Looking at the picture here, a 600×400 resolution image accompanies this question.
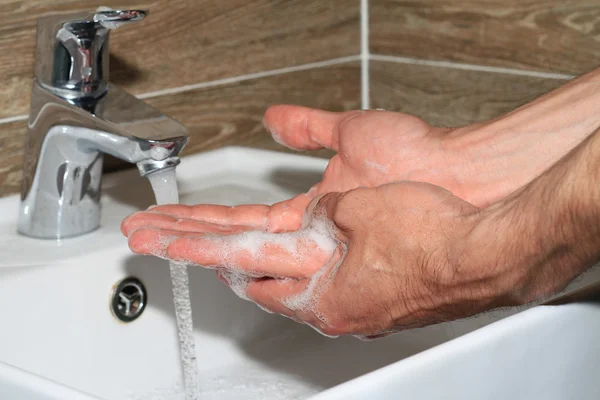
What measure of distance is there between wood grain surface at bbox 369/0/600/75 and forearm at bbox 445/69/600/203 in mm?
256

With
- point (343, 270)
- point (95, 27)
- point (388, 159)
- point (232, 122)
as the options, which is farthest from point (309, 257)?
point (232, 122)

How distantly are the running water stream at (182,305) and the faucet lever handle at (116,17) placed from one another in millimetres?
126

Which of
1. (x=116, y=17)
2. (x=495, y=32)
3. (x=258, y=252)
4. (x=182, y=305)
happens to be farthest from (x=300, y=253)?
(x=495, y=32)

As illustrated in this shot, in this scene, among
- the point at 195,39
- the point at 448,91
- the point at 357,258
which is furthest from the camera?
the point at 448,91

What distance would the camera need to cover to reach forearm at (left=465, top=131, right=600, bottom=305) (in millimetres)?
502

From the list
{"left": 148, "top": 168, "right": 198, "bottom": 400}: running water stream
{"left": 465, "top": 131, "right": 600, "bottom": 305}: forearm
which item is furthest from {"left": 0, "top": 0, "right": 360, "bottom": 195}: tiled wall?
{"left": 465, "top": 131, "right": 600, "bottom": 305}: forearm

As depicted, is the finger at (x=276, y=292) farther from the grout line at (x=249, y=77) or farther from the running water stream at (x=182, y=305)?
the grout line at (x=249, y=77)

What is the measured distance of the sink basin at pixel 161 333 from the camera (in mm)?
722

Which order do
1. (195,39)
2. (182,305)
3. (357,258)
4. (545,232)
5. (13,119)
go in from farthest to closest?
(195,39), (13,119), (182,305), (357,258), (545,232)

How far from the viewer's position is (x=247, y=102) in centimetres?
108

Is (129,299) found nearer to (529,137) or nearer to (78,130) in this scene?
(78,130)

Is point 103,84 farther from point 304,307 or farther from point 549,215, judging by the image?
point 549,215

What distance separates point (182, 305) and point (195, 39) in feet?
1.25

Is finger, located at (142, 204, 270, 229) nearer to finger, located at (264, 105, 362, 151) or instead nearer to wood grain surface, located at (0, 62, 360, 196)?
finger, located at (264, 105, 362, 151)
